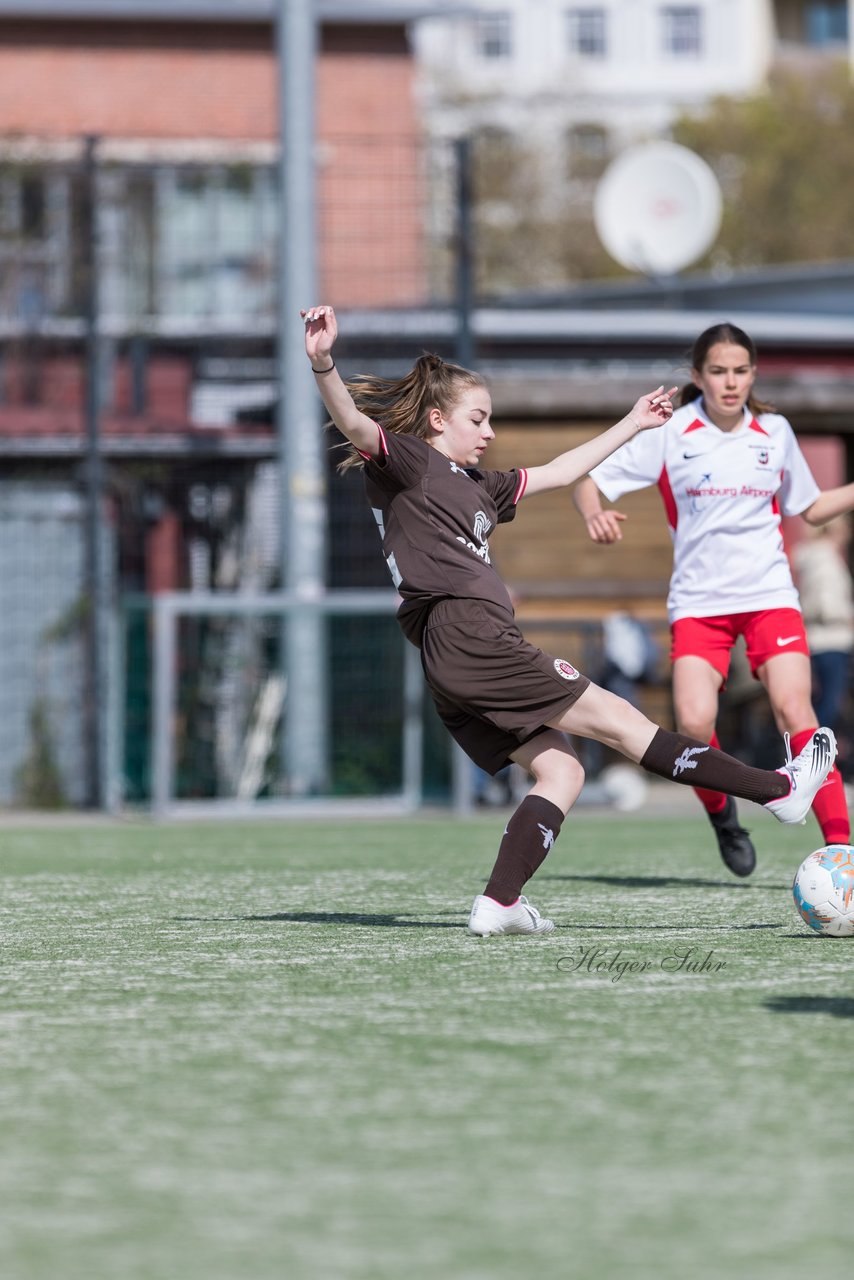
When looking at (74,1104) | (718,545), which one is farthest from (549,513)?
(74,1104)

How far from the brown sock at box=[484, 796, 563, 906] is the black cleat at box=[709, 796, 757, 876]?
1.84 metres

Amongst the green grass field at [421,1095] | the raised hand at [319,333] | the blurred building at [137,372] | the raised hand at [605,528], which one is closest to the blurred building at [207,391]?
the blurred building at [137,372]

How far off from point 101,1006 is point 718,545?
11.4 ft

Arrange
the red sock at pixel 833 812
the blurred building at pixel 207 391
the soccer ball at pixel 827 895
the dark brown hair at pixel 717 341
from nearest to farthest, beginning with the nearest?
the soccer ball at pixel 827 895 → the red sock at pixel 833 812 → the dark brown hair at pixel 717 341 → the blurred building at pixel 207 391

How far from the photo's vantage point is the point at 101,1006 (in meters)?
4.60

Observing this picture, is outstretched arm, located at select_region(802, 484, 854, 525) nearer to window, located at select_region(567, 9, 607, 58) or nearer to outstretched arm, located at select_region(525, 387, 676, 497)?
outstretched arm, located at select_region(525, 387, 676, 497)

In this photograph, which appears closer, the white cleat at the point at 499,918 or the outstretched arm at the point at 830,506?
the white cleat at the point at 499,918

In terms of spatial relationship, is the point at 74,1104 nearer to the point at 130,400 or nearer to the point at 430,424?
the point at 430,424

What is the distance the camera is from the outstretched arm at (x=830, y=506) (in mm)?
7297

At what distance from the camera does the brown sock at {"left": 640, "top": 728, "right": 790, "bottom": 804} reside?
576 centimetres

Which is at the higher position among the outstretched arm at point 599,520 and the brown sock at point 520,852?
the outstretched arm at point 599,520

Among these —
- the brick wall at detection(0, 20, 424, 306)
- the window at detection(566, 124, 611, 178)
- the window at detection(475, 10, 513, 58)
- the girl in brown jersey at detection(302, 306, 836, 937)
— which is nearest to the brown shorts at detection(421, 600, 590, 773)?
the girl in brown jersey at detection(302, 306, 836, 937)

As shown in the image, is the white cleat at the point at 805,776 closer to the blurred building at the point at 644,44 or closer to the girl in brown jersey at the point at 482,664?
the girl in brown jersey at the point at 482,664

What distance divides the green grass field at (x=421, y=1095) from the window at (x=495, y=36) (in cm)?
7569
